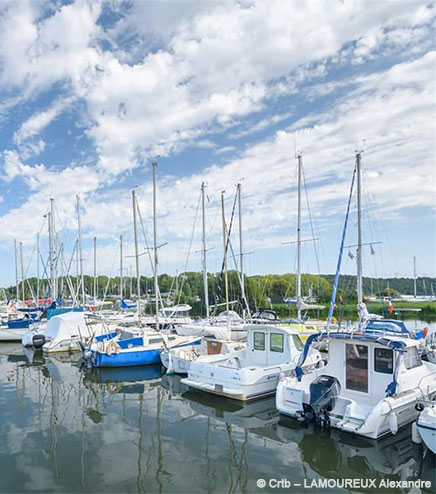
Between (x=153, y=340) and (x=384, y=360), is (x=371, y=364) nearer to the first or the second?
(x=384, y=360)

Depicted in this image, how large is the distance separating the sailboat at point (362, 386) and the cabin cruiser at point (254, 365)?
5.96 ft

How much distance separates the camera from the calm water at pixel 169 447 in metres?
8.04

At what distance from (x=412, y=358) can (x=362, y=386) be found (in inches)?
68.5

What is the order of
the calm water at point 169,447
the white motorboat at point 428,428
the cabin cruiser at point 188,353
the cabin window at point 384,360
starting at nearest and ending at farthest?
the calm water at point 169,447, the white motorboat at point 428,428, the cabin window at point 384,360, the cabin cruiser at point 188,353

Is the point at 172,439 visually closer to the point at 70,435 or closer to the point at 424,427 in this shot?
the point at 70,435

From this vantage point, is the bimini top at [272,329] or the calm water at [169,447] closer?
the calm water at [169,447]

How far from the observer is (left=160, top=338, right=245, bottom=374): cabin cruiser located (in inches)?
671

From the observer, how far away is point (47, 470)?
27.5ft

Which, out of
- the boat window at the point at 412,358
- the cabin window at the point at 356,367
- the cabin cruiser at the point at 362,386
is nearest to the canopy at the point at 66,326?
the cabin cruiser at the point at 362,386

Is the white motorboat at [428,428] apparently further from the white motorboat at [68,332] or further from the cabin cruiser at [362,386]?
the white motorboat at [68,332]

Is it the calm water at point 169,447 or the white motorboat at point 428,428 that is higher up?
the white motorboat at point 428,428

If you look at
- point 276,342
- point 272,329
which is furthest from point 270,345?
point 272,329

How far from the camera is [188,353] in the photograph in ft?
58.2

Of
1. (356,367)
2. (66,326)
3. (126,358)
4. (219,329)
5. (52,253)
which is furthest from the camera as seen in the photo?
(52,253)
